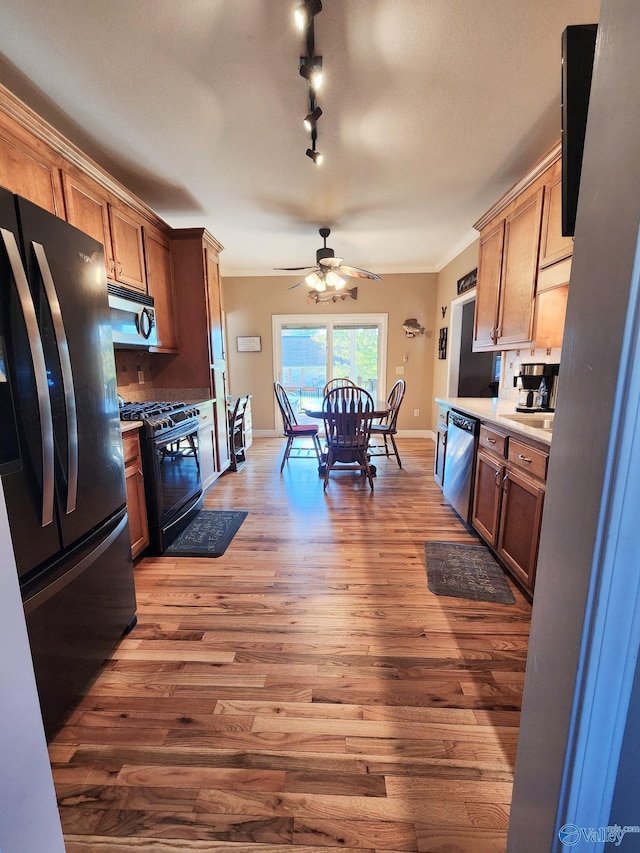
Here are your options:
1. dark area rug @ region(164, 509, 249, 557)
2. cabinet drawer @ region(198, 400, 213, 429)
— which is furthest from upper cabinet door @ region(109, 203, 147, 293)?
dark area rug @ region(164, 509, 249, 557)

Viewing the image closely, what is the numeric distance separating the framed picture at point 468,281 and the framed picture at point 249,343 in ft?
10.3

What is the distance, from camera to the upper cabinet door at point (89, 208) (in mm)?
2078

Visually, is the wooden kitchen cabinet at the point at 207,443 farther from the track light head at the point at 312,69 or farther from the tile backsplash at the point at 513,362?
the tile backsplash at the point at 513,362

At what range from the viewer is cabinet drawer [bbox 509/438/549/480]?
1679mm

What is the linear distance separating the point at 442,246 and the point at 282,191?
8.29ft

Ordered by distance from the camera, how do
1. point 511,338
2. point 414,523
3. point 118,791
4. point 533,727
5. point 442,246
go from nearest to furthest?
point 533,727
point 118,791
point 511,338
point 414,523
point 442,246

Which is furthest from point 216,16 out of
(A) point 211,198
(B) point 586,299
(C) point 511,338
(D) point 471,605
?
(D) point 471,605

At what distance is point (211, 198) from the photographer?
309 centimetres

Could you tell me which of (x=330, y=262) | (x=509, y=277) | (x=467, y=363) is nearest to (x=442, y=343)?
(x=467, y=363)

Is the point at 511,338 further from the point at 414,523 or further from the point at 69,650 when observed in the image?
the point at 69,650

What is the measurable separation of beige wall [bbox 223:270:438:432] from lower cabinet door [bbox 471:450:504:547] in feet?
11.0

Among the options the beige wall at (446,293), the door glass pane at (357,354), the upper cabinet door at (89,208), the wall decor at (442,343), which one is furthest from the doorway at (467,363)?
the upper cabinet door at (89,208)

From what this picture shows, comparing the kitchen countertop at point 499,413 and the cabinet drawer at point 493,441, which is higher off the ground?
the kitchen countertop at point 499,413

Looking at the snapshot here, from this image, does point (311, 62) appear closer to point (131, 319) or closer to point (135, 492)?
point (131, 319)
